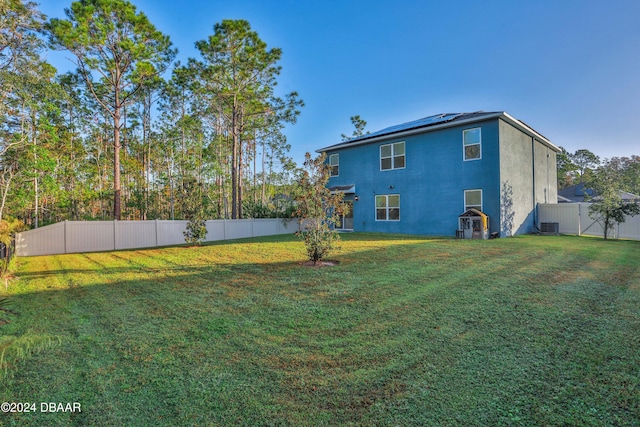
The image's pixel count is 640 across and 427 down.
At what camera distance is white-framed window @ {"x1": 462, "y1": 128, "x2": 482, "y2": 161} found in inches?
529

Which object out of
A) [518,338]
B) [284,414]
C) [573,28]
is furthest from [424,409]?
[573,28]

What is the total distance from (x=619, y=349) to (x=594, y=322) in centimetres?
77

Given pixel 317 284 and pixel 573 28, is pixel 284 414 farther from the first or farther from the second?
pixel 573 28

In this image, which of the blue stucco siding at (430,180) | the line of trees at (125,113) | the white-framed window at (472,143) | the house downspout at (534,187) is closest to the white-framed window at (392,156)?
the blue stucco siding at (430,180)

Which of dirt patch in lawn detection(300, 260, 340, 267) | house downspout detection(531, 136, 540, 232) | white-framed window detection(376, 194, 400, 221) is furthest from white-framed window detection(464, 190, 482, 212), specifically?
dirt patch in lawn detection(300, 260, 340, 267)

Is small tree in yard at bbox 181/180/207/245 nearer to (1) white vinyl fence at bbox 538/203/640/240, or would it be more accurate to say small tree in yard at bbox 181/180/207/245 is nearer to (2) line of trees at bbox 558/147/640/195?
(1) white vinyl fence at bbox 538/203/640/240

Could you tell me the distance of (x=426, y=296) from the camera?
186 inches

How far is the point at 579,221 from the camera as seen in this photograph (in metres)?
14.3

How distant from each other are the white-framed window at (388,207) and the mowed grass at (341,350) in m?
10.1

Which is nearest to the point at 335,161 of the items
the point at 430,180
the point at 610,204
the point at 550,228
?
the point at 430,180

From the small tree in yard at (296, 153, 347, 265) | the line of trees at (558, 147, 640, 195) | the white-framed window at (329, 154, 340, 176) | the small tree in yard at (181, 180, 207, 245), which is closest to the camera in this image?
the small tree in yard at (296, 153, 347, 265)

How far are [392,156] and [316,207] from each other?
10.2 metres

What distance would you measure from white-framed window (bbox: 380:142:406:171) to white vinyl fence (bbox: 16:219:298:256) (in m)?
9.91

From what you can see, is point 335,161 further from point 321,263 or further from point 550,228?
point 321,263
